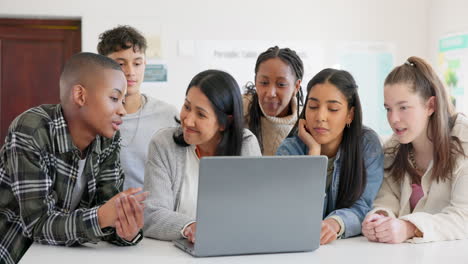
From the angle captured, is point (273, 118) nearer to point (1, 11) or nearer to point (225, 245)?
point (225, 245)

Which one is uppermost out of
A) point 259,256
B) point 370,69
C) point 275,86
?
point 370,69

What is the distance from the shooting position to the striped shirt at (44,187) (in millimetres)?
1574

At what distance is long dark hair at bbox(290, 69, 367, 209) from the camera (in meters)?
1.96

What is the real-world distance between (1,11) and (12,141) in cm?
365

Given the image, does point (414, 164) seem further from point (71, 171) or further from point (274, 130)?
point (71, 171)

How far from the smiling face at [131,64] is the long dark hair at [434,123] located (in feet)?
3.64

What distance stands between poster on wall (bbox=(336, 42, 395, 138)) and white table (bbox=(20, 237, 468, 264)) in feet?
12.4

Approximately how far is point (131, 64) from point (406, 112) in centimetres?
123

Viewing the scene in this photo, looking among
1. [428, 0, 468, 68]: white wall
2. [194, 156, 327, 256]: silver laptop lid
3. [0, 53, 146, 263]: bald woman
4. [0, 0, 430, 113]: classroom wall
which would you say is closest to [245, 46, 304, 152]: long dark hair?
[0, 53, 146, 263]: bald woman

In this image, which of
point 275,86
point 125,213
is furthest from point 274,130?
point 125,213

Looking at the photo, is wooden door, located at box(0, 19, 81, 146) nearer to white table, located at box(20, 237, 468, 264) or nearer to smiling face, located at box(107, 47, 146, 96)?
smiling face, located at box(107, 47, 146, 96)

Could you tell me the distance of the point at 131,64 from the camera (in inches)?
99.5

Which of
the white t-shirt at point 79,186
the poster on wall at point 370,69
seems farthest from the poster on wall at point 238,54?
the white t-shirt at point 79,186

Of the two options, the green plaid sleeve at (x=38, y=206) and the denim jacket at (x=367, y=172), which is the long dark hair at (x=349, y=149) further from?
the green plaid sleeve at (x=38, y=206)
